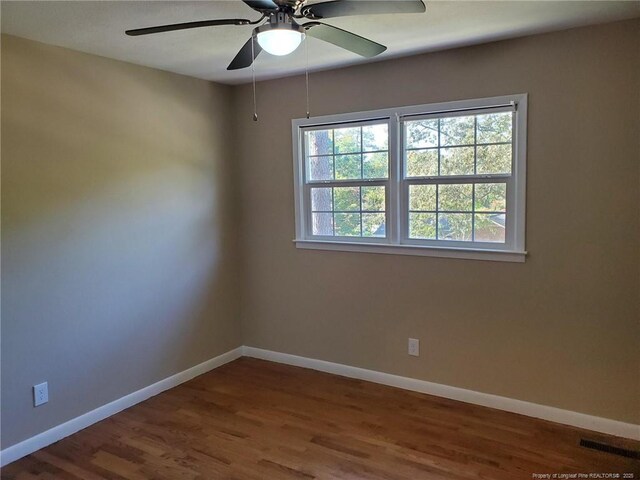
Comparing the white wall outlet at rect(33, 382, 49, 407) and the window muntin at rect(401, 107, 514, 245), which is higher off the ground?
the window muntin at rect(401, 107, 514, 245)

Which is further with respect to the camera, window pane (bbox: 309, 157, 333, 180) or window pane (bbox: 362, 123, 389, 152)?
window pane (bbox: 309, 157, 333, 180)

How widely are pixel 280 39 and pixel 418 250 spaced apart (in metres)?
1.91

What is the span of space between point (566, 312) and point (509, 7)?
5.70 ft

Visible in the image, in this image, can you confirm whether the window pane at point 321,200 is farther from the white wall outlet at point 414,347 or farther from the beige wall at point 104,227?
the white wall outlet at point 414,347

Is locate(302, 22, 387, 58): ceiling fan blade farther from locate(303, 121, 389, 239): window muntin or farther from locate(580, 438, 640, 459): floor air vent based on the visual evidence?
locate(580, 438, 640, 459): floor air vent

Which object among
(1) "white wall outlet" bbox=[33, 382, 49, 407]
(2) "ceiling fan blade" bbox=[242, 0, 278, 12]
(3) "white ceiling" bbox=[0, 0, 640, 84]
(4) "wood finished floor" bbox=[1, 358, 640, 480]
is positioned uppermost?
(3) "white ceiling" bbox=[0, 0, 640, 84]

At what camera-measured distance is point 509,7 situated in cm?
230

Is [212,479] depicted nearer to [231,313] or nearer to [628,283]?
[231,313]

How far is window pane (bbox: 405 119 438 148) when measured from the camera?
3193mm

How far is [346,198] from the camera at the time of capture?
363 cm

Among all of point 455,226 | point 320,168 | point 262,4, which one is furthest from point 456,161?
point 262,4

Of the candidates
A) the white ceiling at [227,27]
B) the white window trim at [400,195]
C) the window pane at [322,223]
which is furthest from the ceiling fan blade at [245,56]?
the window pane at [322,223]

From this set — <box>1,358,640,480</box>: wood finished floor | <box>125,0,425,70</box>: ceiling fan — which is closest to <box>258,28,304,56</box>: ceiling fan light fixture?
<box>125,0,425,70</box>: ceiling fan

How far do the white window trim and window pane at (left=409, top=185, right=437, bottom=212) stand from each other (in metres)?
0.08
